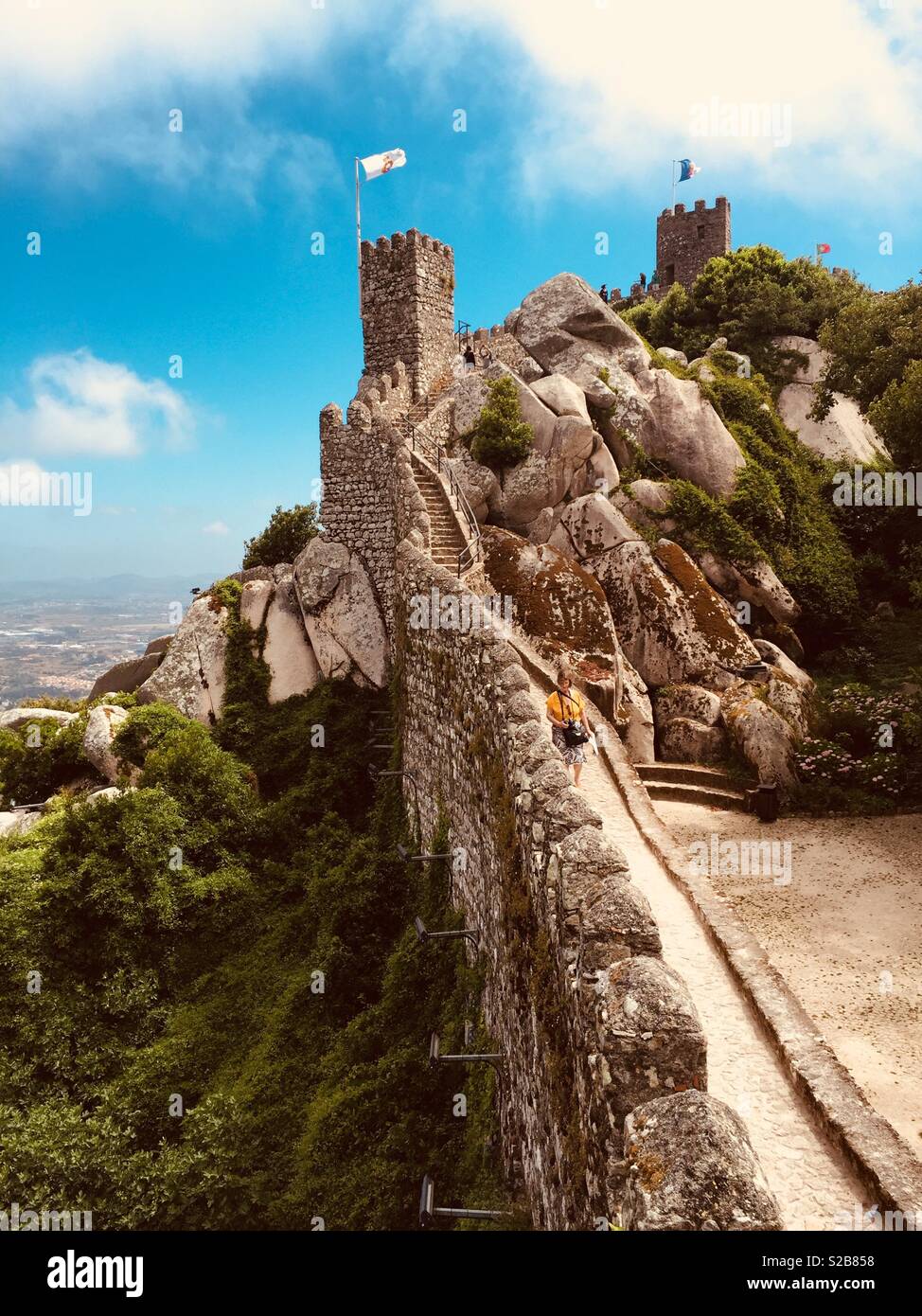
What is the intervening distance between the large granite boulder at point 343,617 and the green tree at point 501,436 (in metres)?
4.39

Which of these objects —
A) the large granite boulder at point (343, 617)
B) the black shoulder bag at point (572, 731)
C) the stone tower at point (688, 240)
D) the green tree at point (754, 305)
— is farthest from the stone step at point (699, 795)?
the stone tower at point (688, 240)

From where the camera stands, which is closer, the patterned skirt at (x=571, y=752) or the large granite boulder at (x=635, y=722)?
the patterned skirt at (x=571, y=752)

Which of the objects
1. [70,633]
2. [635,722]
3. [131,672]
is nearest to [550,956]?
[635,722]

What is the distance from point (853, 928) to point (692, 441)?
15.5 m

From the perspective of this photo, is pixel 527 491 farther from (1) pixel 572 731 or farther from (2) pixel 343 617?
(1) pixel 572 731

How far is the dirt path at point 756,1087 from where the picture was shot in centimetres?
535

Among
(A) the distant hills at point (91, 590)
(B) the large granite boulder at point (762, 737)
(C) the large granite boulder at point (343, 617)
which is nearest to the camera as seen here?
(B) the large granite boulder at point (762, 737)

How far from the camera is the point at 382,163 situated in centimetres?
2547

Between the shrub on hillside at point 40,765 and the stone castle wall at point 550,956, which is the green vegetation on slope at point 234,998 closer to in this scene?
the stone castle wall at point 550,956

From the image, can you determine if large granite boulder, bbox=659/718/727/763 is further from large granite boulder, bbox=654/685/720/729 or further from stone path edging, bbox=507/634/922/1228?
stone path edging, bbox=507/634/922/1228

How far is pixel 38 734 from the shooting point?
18.8m

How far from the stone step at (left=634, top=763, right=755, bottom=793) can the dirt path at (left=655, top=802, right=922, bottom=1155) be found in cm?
76

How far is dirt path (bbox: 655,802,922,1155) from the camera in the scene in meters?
8.06

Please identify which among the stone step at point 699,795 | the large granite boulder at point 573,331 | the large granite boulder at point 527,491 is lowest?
the stone step at point 699,795
